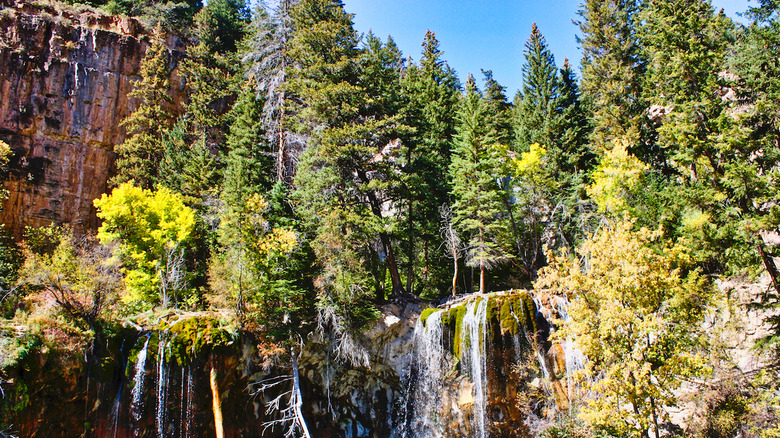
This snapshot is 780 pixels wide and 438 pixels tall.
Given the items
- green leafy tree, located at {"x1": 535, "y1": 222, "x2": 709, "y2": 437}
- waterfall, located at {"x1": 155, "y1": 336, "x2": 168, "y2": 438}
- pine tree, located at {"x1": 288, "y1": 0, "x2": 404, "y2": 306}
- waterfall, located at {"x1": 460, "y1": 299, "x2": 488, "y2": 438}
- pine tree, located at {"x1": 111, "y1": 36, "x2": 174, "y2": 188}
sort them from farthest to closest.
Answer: pine tree, located at {"x1": 111, "y1": 36, "x2": 174, "y2": 188}, pine tree, located at {"x1": 288, "y1": 0, "x2": 404, "y2": 306}, waterfall, located at {"x1": 460, "y1": 299, "x2": 488, "y2": 438}, waterfall, located at {"x1": 155, "y1": 336, "x2": 168, "y2": 438}, green leafy tree, located at {"x1": 535, "y1": 222, "x2": 709, "y2": 437}

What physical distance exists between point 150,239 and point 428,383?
14888 mm

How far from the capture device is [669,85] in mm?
17172

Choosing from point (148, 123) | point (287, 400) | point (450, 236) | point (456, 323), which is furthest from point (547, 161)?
point (148, 123)

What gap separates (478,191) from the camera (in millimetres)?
22031

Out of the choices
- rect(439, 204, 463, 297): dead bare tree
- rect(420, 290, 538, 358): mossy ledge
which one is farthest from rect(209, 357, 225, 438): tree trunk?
rect(439, 204, 463, 297): dead bare tree

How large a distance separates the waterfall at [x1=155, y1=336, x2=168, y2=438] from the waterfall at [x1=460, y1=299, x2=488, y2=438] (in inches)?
445

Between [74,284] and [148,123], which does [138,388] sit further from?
[148,123]

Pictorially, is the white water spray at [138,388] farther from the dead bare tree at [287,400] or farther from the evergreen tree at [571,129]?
the evergreen tree at [571,129]

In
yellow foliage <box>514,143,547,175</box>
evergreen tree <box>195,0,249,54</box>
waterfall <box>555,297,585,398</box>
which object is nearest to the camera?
waterfall <box>555,297,585,398</box>

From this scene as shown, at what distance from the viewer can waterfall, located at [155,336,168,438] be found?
15500 millimetres

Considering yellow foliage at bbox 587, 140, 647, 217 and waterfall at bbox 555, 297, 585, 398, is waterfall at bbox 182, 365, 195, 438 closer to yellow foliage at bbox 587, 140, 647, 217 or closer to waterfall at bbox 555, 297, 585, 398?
waterfall at bbox 555, 297, 585, 398

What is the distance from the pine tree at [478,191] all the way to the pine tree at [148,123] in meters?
18.3

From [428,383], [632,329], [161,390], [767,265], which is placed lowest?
[428,383]

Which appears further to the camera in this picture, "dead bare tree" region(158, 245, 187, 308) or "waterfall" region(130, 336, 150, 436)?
"dead bare tree" region(158, 245, 187, 308)
